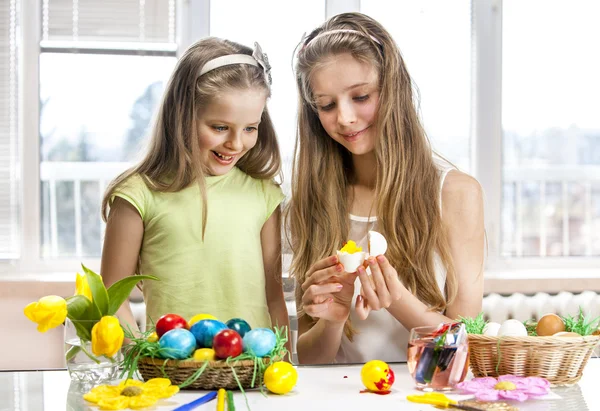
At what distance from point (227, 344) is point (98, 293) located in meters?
0.24

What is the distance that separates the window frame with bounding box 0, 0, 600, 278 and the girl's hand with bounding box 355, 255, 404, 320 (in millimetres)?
2258

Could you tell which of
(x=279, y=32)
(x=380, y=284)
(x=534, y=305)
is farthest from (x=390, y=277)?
(x=279, y=32)

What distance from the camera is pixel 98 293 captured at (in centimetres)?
128

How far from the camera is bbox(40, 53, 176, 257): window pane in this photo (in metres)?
3.58

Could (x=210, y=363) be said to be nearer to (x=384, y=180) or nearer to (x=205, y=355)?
(x=205, y=355)

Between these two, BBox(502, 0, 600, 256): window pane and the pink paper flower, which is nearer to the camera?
the pink paper flower

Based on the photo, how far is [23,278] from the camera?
3418mm

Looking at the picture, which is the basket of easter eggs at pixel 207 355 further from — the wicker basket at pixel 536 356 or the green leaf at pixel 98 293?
the wicker basket at pixel 536 356

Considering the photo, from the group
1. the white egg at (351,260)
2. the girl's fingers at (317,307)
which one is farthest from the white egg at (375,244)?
the girl's fingers at (317,307)

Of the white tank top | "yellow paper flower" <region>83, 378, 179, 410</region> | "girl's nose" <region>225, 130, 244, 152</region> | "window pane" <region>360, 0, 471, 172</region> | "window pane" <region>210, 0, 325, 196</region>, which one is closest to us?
"yellow paper flower" <region>83, 378, 179, 410</region>

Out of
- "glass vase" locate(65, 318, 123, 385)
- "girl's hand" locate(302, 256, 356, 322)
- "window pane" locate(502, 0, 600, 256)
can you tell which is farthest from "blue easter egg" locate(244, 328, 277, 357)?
"window pane" locate(502, 0, 600, 256)

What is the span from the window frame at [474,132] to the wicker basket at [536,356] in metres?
2.44

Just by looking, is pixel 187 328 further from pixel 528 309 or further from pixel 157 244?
pixel 528 309

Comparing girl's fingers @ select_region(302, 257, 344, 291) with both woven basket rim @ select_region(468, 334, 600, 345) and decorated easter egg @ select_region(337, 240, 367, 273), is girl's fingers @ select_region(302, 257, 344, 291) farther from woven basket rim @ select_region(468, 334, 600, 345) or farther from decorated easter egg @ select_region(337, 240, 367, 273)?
woven basket rim @ select_region(468, 334, 600, 345)
